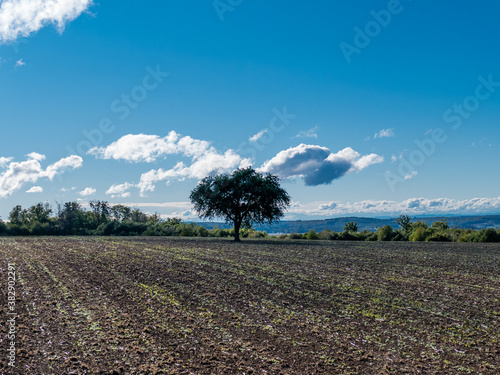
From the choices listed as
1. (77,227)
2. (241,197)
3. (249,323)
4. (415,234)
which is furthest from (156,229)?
(249,323)

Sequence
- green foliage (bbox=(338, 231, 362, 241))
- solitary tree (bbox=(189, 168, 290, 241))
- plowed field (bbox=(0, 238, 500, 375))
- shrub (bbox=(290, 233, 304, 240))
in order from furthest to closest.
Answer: shrub (bbox=(290, 233, 304, 240)) → green foliage (bbox=(338, 231, 362, 241)) → solitary tree (bbox=(189, 168, 290, 241)) → plowed field (bbox=(0, 238, 500, 375))

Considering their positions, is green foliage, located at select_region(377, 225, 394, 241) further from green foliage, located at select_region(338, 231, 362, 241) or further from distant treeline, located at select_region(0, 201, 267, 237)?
distant treeline, located at select_region(0, 201, 267, 237)

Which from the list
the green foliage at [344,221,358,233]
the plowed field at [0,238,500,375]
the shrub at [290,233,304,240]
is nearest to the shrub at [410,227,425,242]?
the green foliage at [344,221,358,233]

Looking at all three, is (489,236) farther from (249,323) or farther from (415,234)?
(249,323)

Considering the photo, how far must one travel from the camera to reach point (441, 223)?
7356 centimetres

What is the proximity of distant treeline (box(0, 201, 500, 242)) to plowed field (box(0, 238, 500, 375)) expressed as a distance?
43.9m

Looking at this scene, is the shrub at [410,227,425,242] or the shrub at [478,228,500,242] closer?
the shrub at [478,228,500,242]

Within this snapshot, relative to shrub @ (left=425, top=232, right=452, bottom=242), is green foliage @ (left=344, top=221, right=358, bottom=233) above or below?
above

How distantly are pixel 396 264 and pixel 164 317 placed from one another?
17.9 m

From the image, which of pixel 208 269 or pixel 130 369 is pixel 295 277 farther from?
pixel 130 369

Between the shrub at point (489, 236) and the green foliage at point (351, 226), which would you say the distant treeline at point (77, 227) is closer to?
the green foliage at point (351, 226)

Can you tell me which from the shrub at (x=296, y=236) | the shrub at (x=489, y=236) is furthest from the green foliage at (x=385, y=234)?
the shrub at (x=296, y=236)

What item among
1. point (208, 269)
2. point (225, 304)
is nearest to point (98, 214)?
point (208, 269)

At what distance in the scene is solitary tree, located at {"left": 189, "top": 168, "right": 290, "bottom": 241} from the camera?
5138 centimetres
